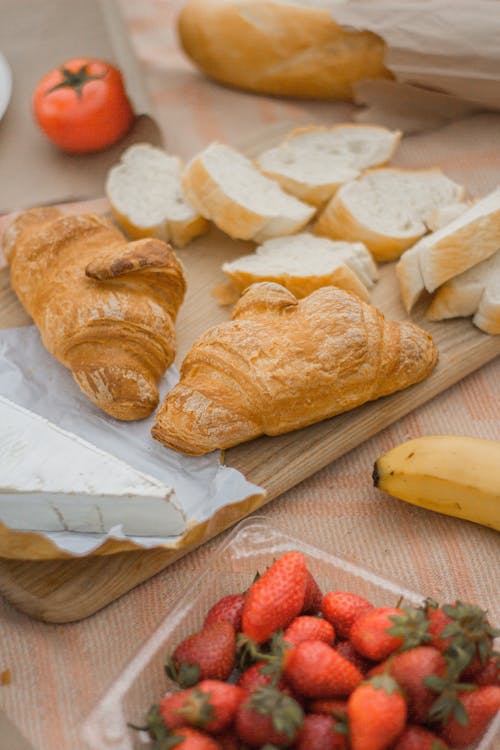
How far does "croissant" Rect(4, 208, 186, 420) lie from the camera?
1.87m

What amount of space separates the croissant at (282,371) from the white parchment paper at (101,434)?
5cm

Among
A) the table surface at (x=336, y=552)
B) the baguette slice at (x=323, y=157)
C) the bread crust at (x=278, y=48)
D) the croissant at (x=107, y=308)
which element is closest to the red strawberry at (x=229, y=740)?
the table surface at (x=336, y=552)

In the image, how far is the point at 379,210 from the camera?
2.36 meters

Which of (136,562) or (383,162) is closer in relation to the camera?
(136,562)

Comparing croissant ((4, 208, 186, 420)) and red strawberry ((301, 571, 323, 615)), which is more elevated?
croissant ((4, 208, 186, 420))

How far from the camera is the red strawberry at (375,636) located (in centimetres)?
131

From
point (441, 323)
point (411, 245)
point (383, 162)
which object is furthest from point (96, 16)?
point (441, 323)

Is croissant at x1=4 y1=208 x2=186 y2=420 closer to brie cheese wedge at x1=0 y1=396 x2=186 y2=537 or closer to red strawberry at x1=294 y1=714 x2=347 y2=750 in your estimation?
brie cheese wedge at x1=0 y1=396 x2=186 y2=537

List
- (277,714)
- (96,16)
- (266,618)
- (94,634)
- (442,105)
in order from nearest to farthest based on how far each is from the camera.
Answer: (277,714)
(266,618)
(94,634)
(442,105)
(96,16)

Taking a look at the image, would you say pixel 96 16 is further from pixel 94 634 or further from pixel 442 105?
pixel 94 634

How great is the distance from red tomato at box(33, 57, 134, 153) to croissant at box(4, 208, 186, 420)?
0.73 m

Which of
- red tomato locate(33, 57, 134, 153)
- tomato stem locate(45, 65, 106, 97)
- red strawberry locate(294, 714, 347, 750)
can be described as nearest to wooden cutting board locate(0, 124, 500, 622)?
red strawberry locate(294, 714, 347, 750)

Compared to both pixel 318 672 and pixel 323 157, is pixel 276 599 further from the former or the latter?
pixel 323 157

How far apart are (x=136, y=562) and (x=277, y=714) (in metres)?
0.53
